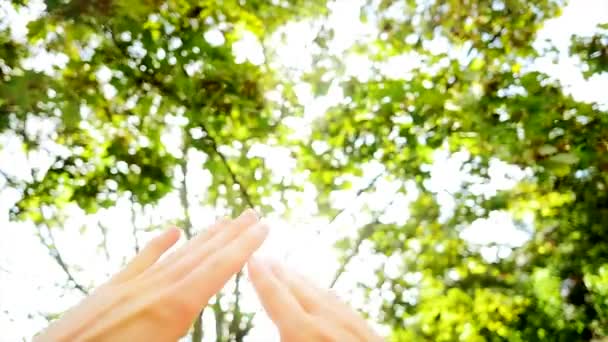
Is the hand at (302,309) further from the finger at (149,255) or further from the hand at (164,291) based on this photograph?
the finger at (149,255)

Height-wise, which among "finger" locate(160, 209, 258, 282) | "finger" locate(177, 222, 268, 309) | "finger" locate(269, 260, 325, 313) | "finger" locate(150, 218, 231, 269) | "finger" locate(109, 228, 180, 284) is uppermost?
"finger" locate(109, 228, 180, 284)

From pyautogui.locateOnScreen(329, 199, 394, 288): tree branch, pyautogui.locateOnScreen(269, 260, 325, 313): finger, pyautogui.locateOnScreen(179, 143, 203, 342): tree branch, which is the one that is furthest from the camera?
pyautogui.locateOnScreen(329, 199, 394, 288): tree branch

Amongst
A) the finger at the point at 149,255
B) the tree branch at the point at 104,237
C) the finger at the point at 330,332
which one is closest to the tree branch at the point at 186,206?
the tree branch at the point at 104,237

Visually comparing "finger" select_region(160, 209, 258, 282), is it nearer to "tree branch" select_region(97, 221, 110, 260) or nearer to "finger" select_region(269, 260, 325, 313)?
"finger" select_region(269, 260, 325, 313)

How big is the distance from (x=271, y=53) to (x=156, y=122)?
0.72 metres

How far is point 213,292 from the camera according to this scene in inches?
34.7

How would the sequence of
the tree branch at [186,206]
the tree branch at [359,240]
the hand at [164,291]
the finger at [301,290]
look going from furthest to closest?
the tree branch at [359,240] < the tree branch at [186,206] < the finger at [301,290] < the hand at [164,291]

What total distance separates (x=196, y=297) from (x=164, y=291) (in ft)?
0.15

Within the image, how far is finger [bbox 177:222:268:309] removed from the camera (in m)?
0.87

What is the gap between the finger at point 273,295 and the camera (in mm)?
900

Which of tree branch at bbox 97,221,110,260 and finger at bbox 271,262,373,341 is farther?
tree branch at bbox 97,221,110,260

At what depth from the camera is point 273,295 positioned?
922 millimetres

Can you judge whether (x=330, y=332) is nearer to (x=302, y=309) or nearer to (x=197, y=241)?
(x=302, y=309)

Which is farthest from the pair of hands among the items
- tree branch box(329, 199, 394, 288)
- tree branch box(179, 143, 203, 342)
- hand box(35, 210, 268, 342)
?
tree branch box(329, 199, 394, 288)
